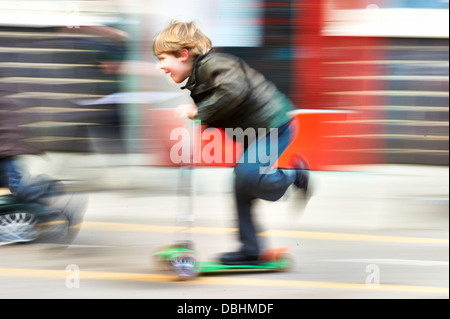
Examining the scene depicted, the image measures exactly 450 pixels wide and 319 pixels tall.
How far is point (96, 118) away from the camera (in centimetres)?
601

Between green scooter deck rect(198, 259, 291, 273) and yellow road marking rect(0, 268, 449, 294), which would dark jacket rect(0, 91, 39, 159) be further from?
green scooter deck rect(198, 259, 291, 273)

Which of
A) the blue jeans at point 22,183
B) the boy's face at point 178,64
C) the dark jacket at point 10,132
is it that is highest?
the boy's face at point 178,64

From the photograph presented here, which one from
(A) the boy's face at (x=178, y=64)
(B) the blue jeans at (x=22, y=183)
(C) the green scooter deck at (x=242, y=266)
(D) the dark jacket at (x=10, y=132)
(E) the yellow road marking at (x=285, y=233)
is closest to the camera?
(A) the boy's face at (x=178, y=64)

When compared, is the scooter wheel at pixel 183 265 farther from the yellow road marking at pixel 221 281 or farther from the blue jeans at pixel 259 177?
the blue jeans at pixel 259 177

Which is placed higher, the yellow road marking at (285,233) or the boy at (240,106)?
the boy at (240,106)

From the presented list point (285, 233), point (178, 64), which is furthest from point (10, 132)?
point (285, 233)

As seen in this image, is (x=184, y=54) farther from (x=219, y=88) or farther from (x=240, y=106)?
(x=240, y=106)

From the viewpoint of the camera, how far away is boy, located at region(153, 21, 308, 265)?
4.19 m

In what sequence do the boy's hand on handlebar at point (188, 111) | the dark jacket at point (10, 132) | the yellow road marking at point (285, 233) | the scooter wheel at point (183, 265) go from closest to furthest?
1. the boy's hand on handlebar at point (188, 111)
2. the scooter wheel at point (183, 265)
3. the dark jacket at point (10, 132)
4. the yellow road marking at point (285, 233)

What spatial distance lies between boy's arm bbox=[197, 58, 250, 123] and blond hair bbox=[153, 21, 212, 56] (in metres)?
0.12

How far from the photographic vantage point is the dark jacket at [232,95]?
13.7ft

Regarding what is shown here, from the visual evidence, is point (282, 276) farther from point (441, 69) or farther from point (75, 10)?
point (441, 69)

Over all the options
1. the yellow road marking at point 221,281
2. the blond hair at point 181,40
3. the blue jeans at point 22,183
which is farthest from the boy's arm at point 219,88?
the blue jeans at point 22,183

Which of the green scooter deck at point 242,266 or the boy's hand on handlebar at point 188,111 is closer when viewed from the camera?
the boy's hand on handlebar at point 188,111
